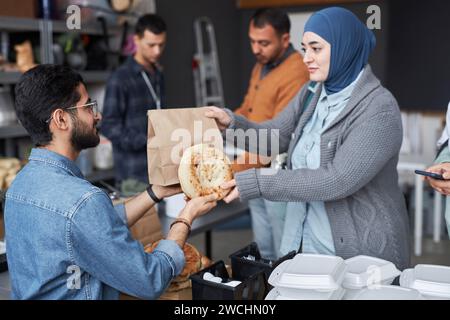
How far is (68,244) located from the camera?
1303 millimetres

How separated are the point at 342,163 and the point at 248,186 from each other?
0.30m

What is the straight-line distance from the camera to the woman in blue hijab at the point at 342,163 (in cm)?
159

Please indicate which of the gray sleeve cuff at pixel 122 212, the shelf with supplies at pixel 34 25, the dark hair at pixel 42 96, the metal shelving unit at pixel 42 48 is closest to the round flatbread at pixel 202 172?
the gray sleeve cuff at pixel 122 212

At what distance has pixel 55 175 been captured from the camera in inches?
54.3

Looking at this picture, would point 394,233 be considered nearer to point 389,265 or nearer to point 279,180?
point 389,265

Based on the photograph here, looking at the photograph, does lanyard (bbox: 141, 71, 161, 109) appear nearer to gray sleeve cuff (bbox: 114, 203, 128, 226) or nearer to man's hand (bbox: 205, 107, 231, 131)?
man's hand (bbox: 205, 107, 231, 131)

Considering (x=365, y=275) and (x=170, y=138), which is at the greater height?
(x=170, y=138)

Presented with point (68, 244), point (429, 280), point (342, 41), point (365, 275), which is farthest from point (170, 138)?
point (429, 280)

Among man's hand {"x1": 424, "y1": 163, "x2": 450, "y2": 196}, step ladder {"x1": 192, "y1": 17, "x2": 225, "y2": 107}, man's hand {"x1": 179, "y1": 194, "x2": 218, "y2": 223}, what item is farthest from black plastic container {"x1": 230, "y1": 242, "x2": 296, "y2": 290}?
step ladder {"x1": 192, "y1": 17, "x2": 225, "y2": 107}

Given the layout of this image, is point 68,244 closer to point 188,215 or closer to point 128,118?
point 188,215

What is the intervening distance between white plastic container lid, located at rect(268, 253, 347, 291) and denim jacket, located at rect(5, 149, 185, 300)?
0.32 metres

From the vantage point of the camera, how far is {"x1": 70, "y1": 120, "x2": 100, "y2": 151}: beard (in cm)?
148

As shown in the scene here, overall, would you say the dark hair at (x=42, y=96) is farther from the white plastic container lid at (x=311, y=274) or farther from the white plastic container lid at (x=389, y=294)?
the white plastic container lid at (x=389, y=294)
